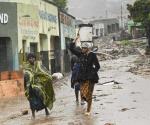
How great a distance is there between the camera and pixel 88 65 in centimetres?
1314

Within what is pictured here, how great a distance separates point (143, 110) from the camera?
1342 centimetres

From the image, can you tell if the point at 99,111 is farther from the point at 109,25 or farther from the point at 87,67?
the point at 109,25

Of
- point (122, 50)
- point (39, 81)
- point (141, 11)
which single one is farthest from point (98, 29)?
point (39, 81)

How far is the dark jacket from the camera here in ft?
42.9

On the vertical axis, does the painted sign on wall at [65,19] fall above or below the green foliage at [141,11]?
below

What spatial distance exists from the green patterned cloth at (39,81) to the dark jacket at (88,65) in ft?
2.97

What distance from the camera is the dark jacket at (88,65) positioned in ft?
42.9

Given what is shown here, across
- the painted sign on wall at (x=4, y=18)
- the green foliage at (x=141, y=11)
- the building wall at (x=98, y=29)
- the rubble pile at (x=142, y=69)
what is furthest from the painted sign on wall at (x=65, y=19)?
the building wall at (x=98, y=29)

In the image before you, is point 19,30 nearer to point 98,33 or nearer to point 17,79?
point 17,79

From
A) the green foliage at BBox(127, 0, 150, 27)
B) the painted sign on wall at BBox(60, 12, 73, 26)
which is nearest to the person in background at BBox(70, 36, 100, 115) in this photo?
the painted sign on wall at BBox(60, 12, 73, 26)

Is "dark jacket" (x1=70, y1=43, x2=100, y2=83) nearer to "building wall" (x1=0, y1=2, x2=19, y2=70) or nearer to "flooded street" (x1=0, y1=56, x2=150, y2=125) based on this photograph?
"flooded street" (x1=0, y1=56, x2=150, y2=125)

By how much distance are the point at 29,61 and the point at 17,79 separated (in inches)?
378

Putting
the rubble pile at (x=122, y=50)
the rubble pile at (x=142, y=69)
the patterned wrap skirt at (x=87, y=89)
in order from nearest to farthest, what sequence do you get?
the patterned wrap skirt at (x=87, y=89)
the rubble pile at (x=142, y=69)
the rubble pile at (x=122, y=50)

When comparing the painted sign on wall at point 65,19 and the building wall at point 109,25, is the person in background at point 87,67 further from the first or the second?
the building wall at point 109,25
